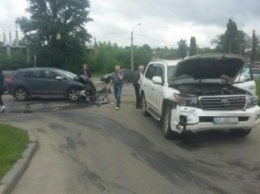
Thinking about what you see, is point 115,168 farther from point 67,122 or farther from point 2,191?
point 67,122

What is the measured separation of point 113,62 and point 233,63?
60.5 metres

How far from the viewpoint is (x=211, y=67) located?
10.4m

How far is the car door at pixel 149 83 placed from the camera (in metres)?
12.5

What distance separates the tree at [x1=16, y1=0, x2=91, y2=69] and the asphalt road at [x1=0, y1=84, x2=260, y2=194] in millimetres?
46111

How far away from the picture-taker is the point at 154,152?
858 centimetres

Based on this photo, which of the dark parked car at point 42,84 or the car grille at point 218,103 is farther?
the dark parked car at point 42,84

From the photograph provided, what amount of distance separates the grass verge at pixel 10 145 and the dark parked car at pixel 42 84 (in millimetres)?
7584

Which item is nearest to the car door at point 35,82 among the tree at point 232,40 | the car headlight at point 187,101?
the car headlight at point 187,101

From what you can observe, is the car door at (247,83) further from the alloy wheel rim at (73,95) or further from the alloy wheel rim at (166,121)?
the alloy wheel rim at (73,95)

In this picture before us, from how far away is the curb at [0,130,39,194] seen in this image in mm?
6131

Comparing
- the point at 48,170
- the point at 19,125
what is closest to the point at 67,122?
the point at 19,125

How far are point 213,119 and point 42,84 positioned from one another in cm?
1199

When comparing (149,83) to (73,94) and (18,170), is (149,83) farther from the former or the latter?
(73,94)

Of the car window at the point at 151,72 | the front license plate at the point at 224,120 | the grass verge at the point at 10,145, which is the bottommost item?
the grass verge at the point at 10,145
